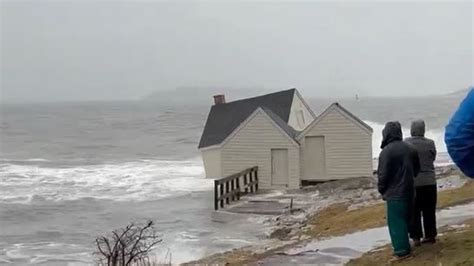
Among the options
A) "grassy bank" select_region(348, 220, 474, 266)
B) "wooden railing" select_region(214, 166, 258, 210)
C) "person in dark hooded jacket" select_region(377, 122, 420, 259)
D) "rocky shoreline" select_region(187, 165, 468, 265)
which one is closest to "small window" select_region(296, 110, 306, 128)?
"wooden railing" select_region(214, 166, 258, 210)

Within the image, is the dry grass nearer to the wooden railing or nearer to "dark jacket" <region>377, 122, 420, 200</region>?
"dark jacket" <region>377, 122, 420, 200</region>

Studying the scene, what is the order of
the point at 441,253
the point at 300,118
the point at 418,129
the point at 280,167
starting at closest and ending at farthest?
the point at 441,253, the point at 418,129, the point at 280,167, the point at 300,118

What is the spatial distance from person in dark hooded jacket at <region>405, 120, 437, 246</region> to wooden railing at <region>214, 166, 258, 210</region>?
18.7 metres

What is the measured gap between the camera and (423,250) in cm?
1074

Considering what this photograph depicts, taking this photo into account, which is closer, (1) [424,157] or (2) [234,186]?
(1) [424,157]

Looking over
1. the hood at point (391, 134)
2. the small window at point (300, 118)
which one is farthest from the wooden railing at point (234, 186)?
the hood at point (391, 134)

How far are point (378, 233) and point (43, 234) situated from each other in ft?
49.8

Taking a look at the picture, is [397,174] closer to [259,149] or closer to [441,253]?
[441,253]

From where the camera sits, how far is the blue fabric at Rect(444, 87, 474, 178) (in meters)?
7.88

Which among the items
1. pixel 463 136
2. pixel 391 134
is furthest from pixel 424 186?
pixel 463 136

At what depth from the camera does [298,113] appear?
42.2m

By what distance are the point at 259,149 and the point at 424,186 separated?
2434cm

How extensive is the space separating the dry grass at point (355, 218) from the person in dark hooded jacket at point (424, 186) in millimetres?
5029

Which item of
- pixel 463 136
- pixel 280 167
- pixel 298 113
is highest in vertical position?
pixel 298 113
